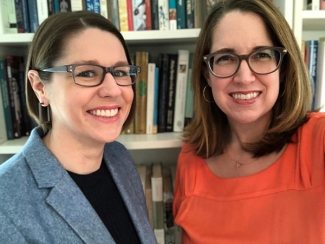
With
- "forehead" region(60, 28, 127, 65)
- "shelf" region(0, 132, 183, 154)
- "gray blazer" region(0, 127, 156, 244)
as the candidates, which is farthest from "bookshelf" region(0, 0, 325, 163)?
"gray blazer" region(0, 127, 156, 244)

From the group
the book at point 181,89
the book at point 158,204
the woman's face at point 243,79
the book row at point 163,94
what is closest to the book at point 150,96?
the book row at point 163,94

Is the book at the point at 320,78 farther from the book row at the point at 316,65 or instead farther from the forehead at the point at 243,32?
the forehead at the point at 243,32

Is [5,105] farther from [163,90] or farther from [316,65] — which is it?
[316,65]

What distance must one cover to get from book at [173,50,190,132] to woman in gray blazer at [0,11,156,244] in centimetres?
34

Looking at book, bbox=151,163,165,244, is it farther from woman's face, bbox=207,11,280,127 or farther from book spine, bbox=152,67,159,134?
woman's face, bbox=207,11,280,127

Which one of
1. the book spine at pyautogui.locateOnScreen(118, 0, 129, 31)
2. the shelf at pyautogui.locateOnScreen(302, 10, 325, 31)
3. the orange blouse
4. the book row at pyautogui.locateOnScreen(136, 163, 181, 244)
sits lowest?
the book row at pyautogui.locateOnScreen(136, 163, 181, 244)

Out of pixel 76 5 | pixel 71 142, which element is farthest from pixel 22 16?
pixel 71 142

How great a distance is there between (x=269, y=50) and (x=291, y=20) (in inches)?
11.1

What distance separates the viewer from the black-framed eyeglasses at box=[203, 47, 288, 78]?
0.92 meters

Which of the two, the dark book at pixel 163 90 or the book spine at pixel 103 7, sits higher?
the book spine at pixel 103 7

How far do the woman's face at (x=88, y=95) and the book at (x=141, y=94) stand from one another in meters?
0.33

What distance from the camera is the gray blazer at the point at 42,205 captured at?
721 mm

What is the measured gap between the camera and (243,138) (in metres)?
1.11

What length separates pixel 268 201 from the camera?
927 millimetres
